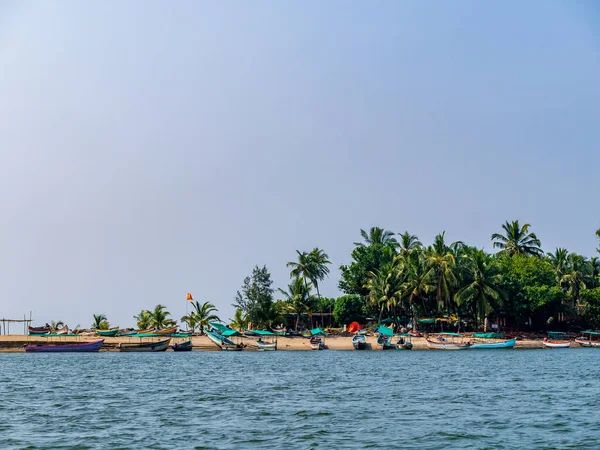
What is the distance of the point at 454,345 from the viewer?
8312 centimetres

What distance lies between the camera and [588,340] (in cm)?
9169

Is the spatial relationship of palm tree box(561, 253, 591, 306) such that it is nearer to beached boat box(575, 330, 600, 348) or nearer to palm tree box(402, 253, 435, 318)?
beached boat box(575, 330, 600, 348)

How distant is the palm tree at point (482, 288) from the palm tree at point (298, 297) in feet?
75.8

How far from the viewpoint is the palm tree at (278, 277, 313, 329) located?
9956 centimetres

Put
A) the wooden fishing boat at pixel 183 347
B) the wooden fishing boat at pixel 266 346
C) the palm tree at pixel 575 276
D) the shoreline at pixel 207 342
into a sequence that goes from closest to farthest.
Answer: the wooden fishing boat at pixel 266 346, the shoreline at pixel 207 342, the wooden fishing boat at pixel 183 347, the palm tree at pixel 575 276

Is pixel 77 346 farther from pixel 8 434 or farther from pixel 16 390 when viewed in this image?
pixel 8 434

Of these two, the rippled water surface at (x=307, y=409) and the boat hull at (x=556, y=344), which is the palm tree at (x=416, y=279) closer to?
the boat hull at (x=556, y=344)

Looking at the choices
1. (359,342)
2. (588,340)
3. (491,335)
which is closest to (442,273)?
(491,335)

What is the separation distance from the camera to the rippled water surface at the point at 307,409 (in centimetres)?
2258

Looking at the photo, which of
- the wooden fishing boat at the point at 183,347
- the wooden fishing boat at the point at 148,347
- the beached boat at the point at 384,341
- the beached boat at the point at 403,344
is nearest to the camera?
the beached boat at the point at 384,341

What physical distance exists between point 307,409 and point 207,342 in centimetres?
6688

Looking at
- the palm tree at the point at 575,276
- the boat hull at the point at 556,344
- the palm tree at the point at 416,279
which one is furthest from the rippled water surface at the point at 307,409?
the palm tree at the point at 575,276

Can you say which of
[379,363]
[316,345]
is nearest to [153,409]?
[379,363]

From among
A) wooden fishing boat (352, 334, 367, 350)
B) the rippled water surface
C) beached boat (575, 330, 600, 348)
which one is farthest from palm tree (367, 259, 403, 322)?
the rippled water surface
